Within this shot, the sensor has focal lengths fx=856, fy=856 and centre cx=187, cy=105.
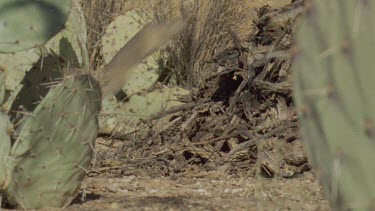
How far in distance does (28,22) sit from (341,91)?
2.07 m

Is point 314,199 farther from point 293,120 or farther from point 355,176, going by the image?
point 355,176

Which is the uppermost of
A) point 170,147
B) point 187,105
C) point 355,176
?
point 187,105

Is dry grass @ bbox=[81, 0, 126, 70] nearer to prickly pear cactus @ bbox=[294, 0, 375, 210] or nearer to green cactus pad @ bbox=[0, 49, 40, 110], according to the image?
green cactus pad @ bbox=[0, 49, 40, 110]

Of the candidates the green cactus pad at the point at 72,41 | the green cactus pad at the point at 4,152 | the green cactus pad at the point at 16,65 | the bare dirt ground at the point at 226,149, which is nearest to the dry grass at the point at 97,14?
the bare dirt ground at the point at 226,149

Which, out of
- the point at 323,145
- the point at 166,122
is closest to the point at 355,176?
the point at 323,145

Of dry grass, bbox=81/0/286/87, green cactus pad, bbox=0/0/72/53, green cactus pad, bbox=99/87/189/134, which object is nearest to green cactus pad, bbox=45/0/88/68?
green cactus pad, bbox=0/0/72/53

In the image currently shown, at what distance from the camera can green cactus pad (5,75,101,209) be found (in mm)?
3451

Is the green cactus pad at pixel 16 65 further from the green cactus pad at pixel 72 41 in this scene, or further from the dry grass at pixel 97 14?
the dry grass at pixel 97 14

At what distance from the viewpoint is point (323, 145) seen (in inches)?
76.5

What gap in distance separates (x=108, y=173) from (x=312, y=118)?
3070mm

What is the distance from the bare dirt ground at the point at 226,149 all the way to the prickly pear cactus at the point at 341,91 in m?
1.70

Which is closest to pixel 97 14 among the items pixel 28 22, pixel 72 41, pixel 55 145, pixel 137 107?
pixel 137 107

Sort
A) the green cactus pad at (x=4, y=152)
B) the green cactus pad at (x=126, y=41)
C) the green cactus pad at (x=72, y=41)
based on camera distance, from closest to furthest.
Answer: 1. the green cactus pad at (x=4, y=152)
2. the green cactus pad at (x=72, y=41)
3. the green cactus pad at (x=126, y=41)

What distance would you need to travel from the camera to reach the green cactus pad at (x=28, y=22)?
11.9ft
